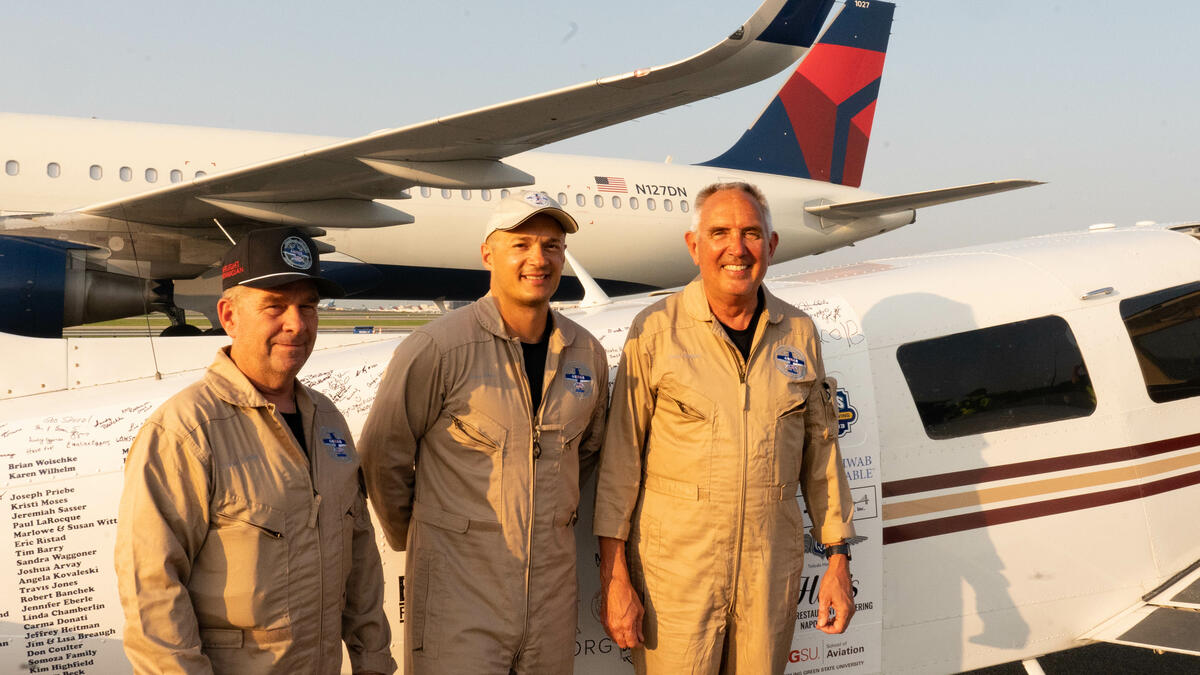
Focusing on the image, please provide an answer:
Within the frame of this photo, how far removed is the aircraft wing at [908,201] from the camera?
11031 millimetres

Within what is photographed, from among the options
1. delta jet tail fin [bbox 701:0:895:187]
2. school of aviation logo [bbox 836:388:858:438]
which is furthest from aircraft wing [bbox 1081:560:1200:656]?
delta jet tail fin [bbox 701:0:895:187]

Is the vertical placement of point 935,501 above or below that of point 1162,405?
below

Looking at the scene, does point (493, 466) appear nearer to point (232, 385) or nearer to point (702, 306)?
point (232, 385)

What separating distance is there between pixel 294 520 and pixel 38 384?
1.81 m

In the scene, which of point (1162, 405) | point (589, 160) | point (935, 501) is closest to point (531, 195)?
→ point (935, 501)

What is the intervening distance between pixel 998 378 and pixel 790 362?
1.31 m

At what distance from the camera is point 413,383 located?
8.85ft

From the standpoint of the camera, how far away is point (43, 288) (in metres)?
6.16

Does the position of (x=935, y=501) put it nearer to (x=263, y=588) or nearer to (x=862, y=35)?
(x=263, y=588)

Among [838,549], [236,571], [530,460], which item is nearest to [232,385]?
[236,571]

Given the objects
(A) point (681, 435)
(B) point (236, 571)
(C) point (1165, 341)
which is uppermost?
(C) point (1165, 341)

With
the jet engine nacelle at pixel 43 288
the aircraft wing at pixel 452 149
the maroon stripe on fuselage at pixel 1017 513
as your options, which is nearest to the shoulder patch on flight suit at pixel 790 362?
the maroon stripe on fuselage at pixel 1017 513

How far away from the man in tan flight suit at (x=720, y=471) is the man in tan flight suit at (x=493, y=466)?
223 mm

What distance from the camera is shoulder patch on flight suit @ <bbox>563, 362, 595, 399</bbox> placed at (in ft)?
9.22
